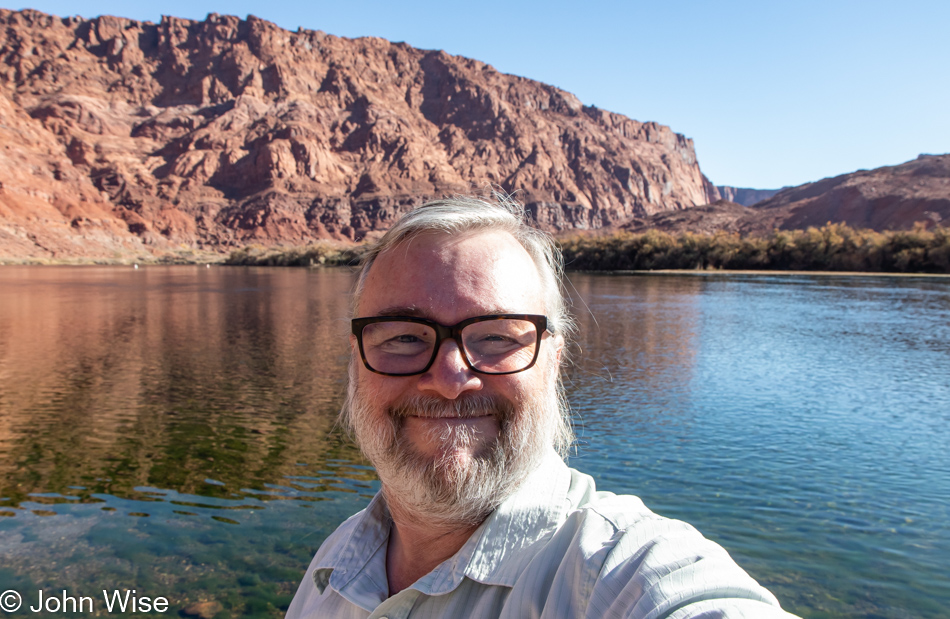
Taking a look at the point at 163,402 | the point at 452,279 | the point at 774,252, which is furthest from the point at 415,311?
the point at 774,252

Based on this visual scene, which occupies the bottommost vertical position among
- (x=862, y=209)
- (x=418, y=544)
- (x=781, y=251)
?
(x=418, y=544)

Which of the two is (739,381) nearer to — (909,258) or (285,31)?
(909,258)

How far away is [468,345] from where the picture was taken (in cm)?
158

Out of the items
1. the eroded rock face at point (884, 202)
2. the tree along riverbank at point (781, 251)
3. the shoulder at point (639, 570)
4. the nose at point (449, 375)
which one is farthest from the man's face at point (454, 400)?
the eroded rock face at point (884, 202)

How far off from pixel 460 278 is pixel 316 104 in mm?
174767

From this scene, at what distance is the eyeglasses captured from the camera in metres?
1.57

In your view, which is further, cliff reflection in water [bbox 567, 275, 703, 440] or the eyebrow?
cliff reflection in water [bbox 567, 275, 703, 440]

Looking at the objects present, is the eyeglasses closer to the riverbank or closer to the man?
the man

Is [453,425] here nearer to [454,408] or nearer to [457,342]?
[454,408]

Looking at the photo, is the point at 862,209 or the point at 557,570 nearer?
the point at 557,570

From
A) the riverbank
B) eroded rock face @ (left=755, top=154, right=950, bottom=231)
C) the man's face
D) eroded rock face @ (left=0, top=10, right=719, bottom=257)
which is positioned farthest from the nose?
eroded rock face @ (left=0, top=10, right=719, bottom=257)

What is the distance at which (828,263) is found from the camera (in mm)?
66562

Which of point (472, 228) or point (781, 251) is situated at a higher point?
point (781, 251)

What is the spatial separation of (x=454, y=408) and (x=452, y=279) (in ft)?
1.11
